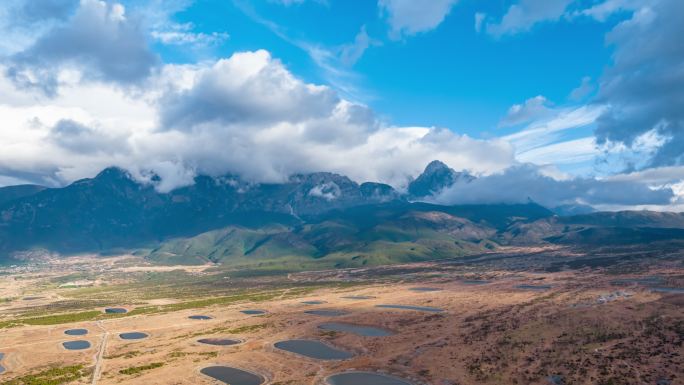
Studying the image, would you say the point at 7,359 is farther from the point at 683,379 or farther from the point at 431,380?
the point at 683,379

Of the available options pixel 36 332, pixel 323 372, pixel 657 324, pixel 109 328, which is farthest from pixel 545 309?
pixel 36 332

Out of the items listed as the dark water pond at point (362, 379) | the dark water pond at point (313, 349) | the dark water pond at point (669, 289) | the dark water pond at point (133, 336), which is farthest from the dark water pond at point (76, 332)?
the dark water pond at point (669, 289)

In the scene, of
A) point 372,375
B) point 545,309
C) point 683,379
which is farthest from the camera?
point 545,309

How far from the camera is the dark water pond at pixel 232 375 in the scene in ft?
311

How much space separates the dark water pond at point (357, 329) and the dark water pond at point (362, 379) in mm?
37171

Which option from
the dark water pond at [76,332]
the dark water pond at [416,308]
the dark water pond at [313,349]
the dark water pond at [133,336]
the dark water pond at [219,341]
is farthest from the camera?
the dark water pond at [416,308]

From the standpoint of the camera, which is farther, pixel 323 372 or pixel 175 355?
pixel 175 355

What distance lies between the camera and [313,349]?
121 metres

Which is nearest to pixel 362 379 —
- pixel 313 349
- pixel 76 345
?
pixel 313 349

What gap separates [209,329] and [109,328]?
43585mm

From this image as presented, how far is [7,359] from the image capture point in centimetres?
12031

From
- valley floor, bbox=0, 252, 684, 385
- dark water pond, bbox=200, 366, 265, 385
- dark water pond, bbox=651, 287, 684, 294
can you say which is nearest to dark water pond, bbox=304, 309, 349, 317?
valley floor, bbox=0, 252, 684, 385

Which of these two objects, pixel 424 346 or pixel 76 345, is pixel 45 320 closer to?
pixel 76 345

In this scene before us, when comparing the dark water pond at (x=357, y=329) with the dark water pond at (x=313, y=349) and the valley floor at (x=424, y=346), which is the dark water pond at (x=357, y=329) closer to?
the valley floor at (x=424, y=346)
